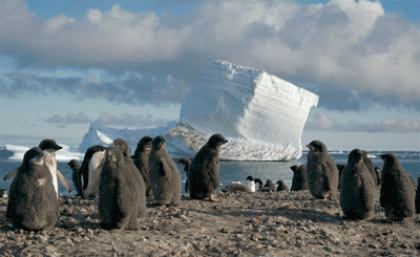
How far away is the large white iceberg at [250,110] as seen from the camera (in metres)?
37.4

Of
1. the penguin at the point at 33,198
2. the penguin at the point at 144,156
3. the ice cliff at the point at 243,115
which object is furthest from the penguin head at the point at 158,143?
the ice cliff at the point at 243,115

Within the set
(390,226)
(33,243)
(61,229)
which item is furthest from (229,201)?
(33,243)

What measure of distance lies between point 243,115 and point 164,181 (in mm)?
32963

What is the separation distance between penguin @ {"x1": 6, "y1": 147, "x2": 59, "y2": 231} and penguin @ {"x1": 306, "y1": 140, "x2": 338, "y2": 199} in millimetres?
4067

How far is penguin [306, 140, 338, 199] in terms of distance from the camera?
6.48 metres

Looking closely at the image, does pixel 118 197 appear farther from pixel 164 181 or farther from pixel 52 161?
pixel 52 161

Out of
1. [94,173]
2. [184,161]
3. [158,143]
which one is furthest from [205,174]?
[184,161]

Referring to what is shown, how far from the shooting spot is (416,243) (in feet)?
15.5

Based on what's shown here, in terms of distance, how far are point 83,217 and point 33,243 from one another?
2.96 ft

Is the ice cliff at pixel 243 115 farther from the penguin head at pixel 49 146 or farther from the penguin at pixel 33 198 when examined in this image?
the penguin at pixel 33 198

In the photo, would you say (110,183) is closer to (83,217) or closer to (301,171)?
(83,217)

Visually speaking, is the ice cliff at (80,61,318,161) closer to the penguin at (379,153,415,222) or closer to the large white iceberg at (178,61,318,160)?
the large white iceberg at (178,61,318,160)

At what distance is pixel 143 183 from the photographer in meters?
4.36

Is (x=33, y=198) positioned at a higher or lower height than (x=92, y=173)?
lower
